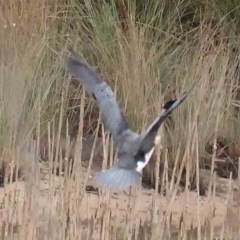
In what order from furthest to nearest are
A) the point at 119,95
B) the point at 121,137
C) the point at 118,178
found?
the point at 119,95, the point at 121,137, the point at 118,178

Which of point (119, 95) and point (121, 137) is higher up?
point (119, 95)

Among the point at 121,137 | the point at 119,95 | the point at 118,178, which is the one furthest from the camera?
the point at 119,95

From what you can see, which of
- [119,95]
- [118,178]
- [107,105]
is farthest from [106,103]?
[119,95]

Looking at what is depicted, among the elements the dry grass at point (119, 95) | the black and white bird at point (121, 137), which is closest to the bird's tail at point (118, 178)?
the black and white bird at point (121, 137)

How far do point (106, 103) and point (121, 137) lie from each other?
94 millimetres

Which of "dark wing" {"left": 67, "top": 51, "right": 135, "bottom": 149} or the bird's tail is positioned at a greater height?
"dark wing" {"left": 67, "top": 51, "right": 135, "bottom": 149}

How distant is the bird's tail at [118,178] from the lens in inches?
65.8

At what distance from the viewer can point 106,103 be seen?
184 centimetres

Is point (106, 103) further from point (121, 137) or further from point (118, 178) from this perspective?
point (118, 178)

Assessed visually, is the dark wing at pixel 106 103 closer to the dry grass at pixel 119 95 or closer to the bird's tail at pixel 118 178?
the bird's tail at pixel 118 178

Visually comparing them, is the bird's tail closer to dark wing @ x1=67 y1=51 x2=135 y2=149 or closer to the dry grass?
dark wing @ x1=67 y1=51 x2=135 y2=149

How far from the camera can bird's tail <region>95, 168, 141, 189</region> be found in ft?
5.49

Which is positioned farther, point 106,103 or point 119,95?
point 119,95

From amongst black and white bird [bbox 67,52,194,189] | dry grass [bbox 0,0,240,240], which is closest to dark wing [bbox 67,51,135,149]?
black and white bird [bbox 67,52,194,189]
